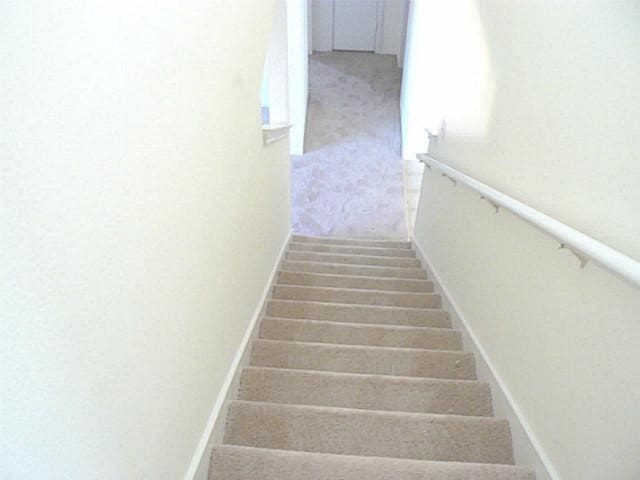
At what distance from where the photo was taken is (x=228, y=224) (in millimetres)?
1400

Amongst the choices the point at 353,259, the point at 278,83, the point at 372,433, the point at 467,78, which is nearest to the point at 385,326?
the point at 372,433

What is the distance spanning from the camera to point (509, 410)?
1319 mm

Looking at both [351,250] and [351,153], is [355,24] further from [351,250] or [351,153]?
[351,250]

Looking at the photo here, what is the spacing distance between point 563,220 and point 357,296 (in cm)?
151

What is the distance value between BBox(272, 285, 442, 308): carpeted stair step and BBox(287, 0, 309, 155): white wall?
104 inches

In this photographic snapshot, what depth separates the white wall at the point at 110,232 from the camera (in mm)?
472

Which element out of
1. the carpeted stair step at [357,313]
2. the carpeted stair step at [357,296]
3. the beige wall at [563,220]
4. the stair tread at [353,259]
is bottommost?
the stair tread at [353,259]

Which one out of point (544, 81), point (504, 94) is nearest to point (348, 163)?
point (504, 94)

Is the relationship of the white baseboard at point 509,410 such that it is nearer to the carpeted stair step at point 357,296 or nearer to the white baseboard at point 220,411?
the carpeted stair step at point 357,296

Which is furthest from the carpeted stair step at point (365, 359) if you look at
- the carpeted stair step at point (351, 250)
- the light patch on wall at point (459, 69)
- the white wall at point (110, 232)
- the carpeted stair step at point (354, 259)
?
the carpeted stair step at point (351, 250)

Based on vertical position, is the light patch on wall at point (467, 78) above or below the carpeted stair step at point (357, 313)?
above

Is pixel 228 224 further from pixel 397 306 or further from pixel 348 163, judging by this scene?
pixel 348 163

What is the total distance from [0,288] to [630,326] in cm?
109

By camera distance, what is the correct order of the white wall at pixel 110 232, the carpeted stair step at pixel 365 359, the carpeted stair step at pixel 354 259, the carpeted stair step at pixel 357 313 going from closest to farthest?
the white wall at pixel 110 232
the carpeted stair step at pixel 365 359
the carpeted stair step at pixel 357 313
the carpeted stair step at pixel 354 259
